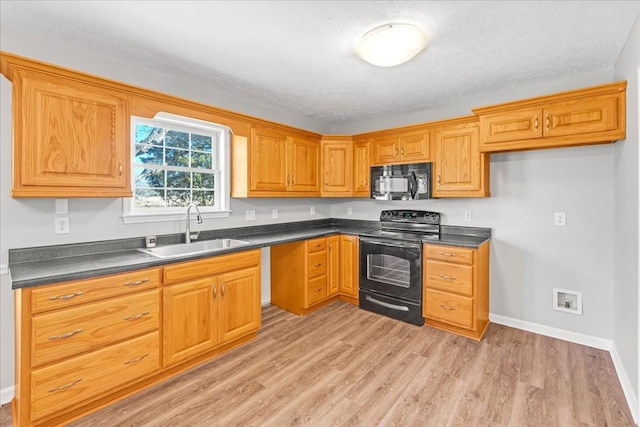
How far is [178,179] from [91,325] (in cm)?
156

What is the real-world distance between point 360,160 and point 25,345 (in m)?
3.44

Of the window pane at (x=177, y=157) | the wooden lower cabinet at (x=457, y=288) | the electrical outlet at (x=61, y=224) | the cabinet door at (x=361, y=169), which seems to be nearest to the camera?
the electrical outlet at (x=61, y=224)

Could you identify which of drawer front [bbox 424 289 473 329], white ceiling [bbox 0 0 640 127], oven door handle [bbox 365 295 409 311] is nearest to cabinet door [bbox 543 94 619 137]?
white ceiling [bbox 0 0 640 127]

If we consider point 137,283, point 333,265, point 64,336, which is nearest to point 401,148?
point 333,265

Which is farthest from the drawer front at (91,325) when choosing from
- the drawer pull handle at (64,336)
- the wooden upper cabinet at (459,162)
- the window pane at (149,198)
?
the wooden upper cabinet at (459,162)

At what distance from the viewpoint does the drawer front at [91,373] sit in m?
1.71

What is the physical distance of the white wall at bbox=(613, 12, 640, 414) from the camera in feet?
6.34

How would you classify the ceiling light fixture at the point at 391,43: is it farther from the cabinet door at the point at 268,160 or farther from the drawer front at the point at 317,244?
the drawer front at the point at 317,244

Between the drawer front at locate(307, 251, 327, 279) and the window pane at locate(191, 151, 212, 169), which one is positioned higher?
the window pane at locate(191, 151, 212, 169)

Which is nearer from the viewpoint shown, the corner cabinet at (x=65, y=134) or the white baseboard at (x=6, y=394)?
the corner cabinet at (x=65, y=134)

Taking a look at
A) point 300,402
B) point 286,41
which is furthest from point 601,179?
point 300,402

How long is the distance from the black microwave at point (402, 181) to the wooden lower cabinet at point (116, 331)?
1873 mm

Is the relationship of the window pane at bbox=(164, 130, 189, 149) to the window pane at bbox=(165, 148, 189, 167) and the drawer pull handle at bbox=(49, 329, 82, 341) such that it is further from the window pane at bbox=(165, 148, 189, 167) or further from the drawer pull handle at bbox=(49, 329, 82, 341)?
the drawer pull handle at bbox=(49, 329, 82, 341)

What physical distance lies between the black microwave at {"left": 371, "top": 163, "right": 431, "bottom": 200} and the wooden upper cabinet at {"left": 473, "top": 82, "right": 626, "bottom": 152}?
0.69 meters
